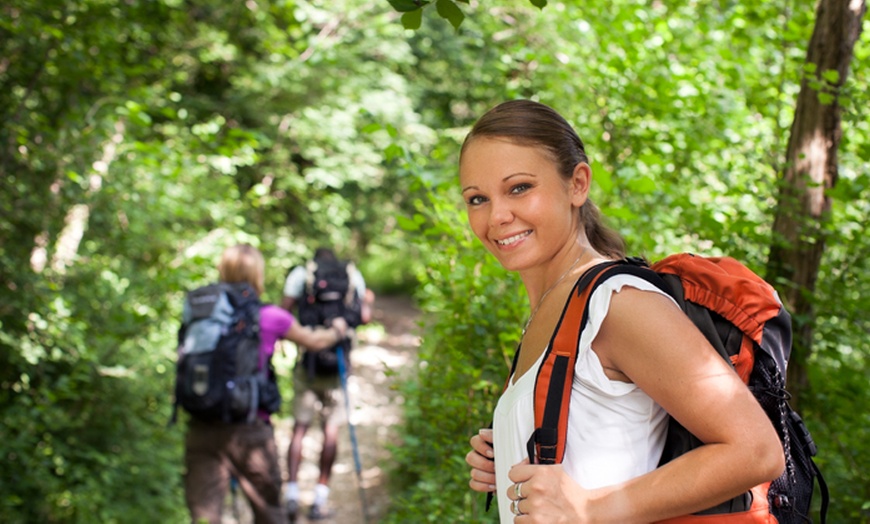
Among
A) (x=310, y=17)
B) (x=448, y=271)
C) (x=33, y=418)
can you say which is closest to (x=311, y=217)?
(x=310, y=17)

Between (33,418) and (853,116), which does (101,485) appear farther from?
(853,116)

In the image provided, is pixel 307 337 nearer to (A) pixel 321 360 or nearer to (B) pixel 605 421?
(A) pixel 321 360

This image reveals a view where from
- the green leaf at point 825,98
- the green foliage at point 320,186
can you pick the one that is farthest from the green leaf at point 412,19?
the green leaf at point 825,98

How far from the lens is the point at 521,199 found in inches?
63.1

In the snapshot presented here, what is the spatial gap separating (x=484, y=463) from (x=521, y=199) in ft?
2.22

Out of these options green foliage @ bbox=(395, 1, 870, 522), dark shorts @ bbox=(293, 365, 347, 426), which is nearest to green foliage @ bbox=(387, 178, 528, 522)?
green foliage @ bbox=(395, 1, 870, 522)

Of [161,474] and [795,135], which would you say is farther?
[161,474]

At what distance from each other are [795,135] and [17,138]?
511 centimetres

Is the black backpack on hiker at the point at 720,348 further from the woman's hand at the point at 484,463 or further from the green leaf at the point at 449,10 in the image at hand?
the green leaf at the point at 449,10

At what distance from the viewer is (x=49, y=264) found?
5.80 meters

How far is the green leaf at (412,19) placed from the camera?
1.96 m

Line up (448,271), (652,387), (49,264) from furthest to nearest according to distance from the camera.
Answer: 1. (49,264)
2. (448,271)
3. (652,387)

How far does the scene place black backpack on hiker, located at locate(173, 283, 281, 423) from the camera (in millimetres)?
4320

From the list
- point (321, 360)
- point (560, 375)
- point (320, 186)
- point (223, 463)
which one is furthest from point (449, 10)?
point (320, 186)
